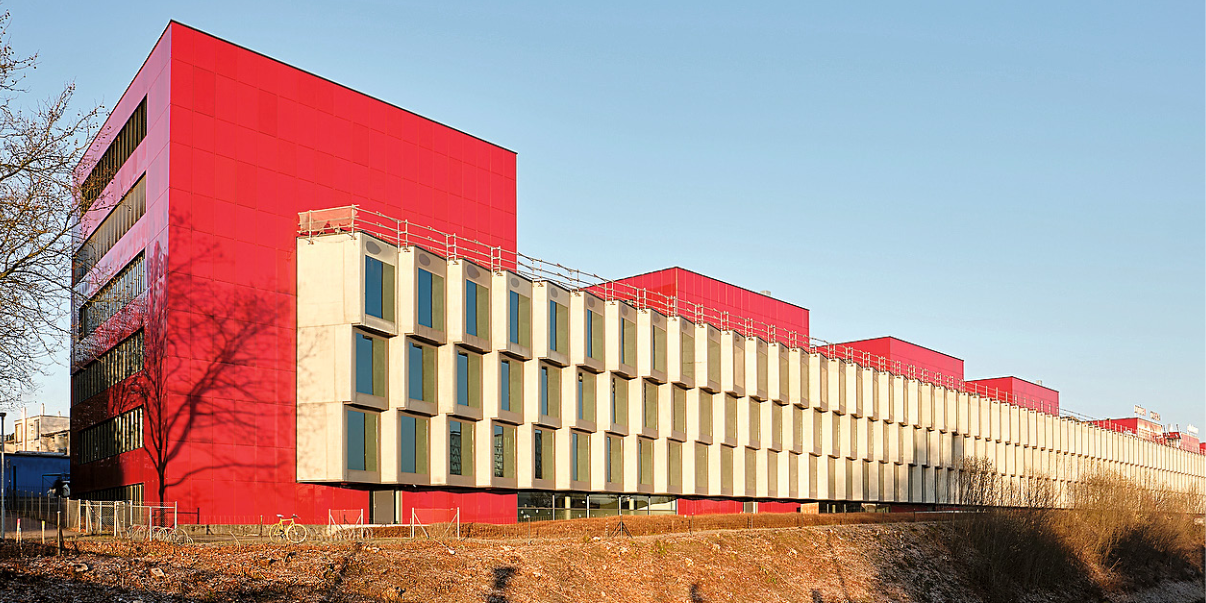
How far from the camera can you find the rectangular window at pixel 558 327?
2194 inches

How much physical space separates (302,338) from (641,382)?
21254mm

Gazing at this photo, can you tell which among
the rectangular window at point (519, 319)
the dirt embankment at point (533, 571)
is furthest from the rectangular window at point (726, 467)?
the rectangular window at point (519, 319)

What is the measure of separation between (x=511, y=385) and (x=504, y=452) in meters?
3.06

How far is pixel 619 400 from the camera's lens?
61031 mm

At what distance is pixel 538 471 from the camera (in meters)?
54.6

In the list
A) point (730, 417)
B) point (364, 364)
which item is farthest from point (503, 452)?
point (730, 417)

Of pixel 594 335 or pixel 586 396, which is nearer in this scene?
pixel 586 396

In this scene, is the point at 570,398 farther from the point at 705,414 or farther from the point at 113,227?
the point at 113,227

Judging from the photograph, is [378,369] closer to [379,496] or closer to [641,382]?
[379,496]

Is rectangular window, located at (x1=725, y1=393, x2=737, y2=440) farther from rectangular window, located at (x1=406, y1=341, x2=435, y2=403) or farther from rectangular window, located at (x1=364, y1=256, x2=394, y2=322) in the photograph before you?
rectangular window, located at (x1=364, y1=256, x2=394, y2=322)

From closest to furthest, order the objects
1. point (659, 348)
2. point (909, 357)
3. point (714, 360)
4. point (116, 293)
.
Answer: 1. point (116, 293)
2. point (659, 348)
3. point (714, 360)
4. point (909, 357)

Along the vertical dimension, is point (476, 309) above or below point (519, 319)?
above

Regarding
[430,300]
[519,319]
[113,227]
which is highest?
[113,227]

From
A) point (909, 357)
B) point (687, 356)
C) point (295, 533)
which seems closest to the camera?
point (295, 533)
